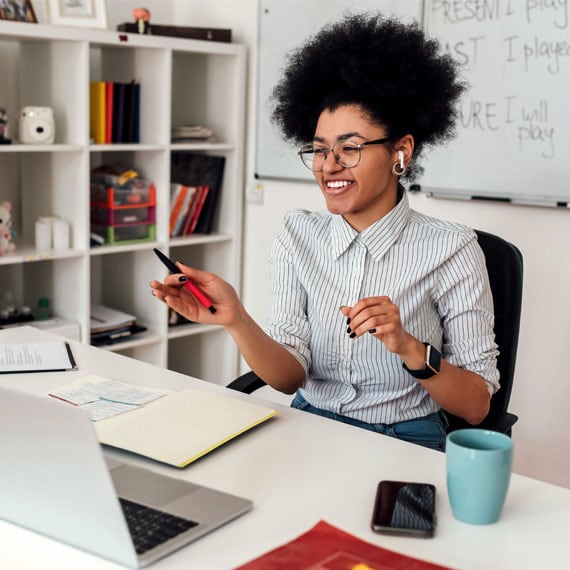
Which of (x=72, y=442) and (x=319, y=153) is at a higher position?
(x=319, y=153)

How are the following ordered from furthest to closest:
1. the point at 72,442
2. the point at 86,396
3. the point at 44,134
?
the point at 44,134, the point at 86,396, the point at 72,442

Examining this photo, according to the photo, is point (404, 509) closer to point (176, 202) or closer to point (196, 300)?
point (196, 300)

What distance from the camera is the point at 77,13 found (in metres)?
2.81

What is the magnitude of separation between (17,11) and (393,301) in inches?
66.2

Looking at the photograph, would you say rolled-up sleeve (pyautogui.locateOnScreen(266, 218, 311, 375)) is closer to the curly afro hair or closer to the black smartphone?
the curly afro hair

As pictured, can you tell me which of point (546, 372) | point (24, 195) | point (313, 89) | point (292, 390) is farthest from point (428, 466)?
point (24, 195)

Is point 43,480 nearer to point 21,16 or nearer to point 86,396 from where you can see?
point 86,396

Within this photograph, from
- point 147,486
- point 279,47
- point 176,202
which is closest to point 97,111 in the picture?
point 176,202

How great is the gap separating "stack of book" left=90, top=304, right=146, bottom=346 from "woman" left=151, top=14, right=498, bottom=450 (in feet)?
4.61

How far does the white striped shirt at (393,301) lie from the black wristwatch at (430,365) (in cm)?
18

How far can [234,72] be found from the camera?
3.24 m

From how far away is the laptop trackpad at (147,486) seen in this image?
3.65 ft

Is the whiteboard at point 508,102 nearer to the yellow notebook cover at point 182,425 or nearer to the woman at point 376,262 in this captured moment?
the woman at point 376,262

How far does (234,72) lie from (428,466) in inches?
90.5
